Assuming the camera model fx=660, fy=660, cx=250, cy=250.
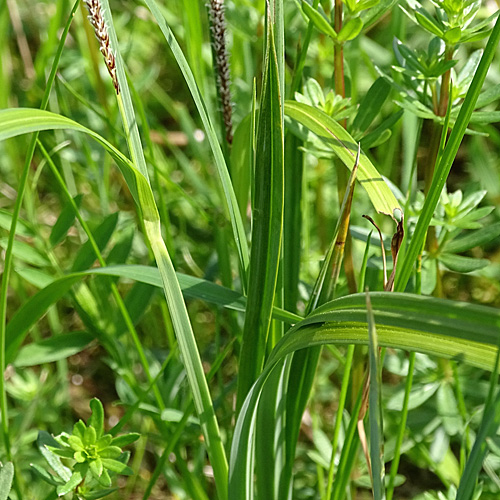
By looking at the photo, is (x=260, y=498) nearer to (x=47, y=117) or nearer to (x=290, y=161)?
(x=290, y=161)

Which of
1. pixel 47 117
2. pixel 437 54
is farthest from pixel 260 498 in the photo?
pixel 437 54

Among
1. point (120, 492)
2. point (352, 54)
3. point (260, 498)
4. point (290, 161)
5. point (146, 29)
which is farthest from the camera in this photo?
point (146, 29)

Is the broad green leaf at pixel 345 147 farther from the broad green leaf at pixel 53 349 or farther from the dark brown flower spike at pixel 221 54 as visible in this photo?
the broad green leaf at pixel 53 349

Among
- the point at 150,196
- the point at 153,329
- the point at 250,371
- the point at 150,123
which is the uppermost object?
the point at 150,196

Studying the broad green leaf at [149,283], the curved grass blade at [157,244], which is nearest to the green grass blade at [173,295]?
the curved grass blade at [157,244]

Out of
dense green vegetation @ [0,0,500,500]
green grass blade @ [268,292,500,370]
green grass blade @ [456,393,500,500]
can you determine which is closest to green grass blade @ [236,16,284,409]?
dense green vegetation @ [0,0,500,500]

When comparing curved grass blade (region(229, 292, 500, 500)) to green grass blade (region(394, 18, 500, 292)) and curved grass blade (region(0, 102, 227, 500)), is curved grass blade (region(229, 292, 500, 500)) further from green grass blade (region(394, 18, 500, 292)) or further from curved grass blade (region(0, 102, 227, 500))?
green grass blade (region(394, 18, 500, 292))

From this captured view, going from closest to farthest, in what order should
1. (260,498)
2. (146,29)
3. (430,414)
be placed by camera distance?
(260,498) < (430,414) < (146,29)

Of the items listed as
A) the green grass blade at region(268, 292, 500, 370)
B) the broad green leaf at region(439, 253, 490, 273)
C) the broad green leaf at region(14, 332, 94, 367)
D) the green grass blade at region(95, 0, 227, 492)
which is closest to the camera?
the green grass blade at region(268, 292, 500, 370)
